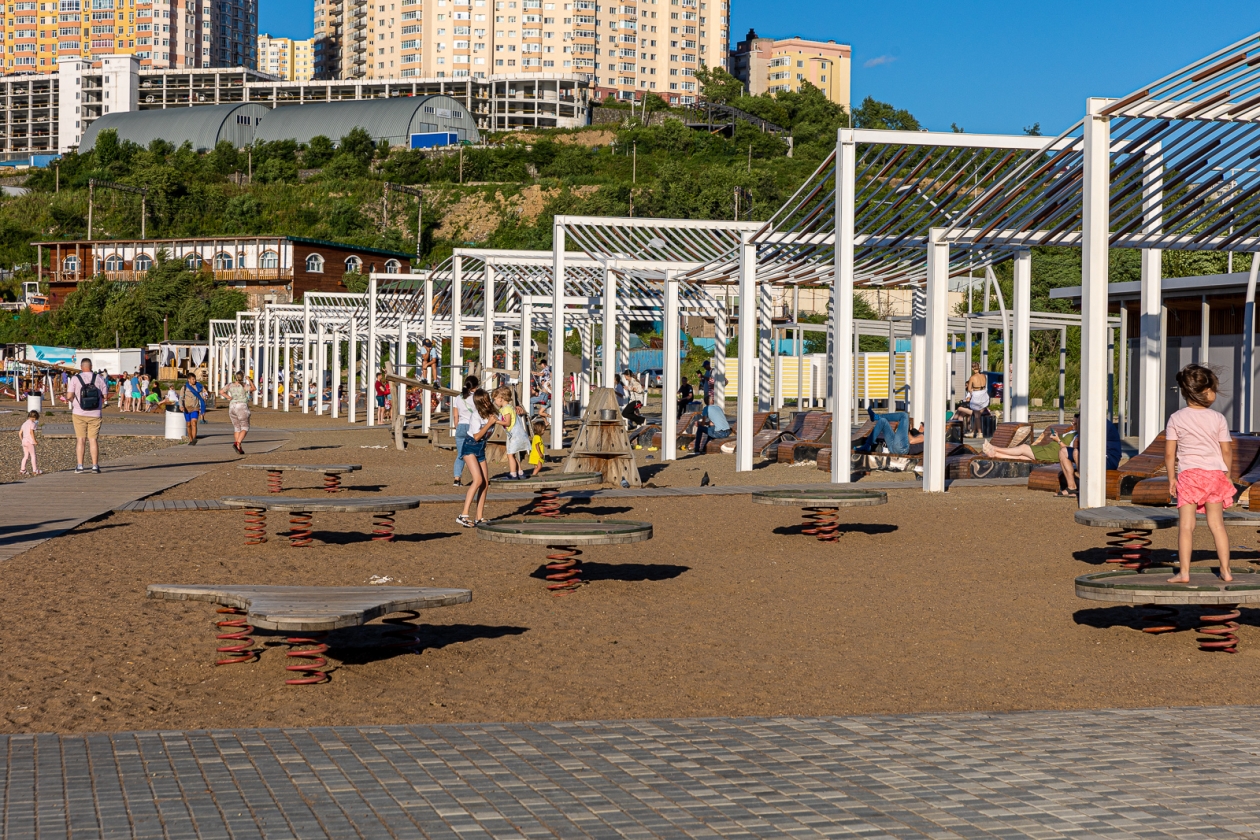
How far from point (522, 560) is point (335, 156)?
342 feet

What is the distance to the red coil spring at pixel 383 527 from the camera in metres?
11.6

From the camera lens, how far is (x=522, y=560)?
10344 mm

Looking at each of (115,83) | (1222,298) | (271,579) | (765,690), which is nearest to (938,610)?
(765,690)

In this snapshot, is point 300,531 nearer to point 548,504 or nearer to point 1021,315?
point 548,504

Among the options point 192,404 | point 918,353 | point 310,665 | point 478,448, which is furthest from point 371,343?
point 310,665

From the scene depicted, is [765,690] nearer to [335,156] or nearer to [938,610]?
[938,610]

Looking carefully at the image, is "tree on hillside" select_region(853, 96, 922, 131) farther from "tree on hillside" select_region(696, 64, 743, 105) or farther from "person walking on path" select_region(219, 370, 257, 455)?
"person walking on path" select_region(219, 370, 257, 455)

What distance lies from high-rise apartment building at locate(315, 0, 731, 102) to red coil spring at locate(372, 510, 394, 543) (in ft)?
452

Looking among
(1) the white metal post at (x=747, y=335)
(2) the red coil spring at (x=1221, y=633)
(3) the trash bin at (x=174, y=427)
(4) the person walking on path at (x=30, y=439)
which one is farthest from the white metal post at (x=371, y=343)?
(2) the red coil spring at (x=1221, y=633)

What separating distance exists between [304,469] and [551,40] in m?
144

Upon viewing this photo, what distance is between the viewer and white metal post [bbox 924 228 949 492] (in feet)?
47.5

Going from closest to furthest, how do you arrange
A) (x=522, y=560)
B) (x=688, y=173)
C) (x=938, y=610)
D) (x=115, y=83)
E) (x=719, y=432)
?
(x=938, y=610) < (x=522, y=560) < (x=719, y=432) < (x=688, y=173) < (x=115, y=83)

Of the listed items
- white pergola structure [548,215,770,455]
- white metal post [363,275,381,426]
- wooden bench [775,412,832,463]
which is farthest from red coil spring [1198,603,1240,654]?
white metal post [363,275,381,426]

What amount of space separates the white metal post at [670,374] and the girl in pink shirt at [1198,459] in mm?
13518
